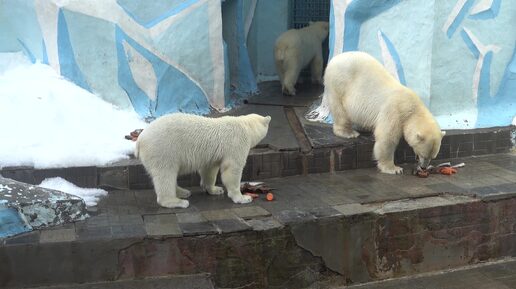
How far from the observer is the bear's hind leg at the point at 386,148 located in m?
6.68

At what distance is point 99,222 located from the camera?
500cm

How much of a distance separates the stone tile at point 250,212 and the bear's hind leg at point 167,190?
1.61 feet

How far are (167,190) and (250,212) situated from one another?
2.55 feet

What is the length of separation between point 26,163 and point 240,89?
15.4 feet

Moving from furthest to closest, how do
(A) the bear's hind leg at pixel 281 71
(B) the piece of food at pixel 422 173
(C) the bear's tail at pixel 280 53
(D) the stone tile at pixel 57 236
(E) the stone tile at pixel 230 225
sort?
(A) the bear's hind leg at pixel 281 71 < (C) the bear's tail at pixel 280 53 < (B) the piece of food at pixel 422 173 < (E) the stone tile at pixel 230 225 < (D) the stone tile at pixel 57 236

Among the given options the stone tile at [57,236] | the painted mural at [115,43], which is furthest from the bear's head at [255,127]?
the painted mural at [115,43]

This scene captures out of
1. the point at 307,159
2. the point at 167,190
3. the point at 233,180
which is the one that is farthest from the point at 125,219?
the point at 307,159

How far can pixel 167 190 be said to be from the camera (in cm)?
537

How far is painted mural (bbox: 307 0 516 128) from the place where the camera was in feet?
24.7

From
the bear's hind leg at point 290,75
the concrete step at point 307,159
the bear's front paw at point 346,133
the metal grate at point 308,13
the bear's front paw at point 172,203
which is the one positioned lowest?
the bear's front paw at point 172,203

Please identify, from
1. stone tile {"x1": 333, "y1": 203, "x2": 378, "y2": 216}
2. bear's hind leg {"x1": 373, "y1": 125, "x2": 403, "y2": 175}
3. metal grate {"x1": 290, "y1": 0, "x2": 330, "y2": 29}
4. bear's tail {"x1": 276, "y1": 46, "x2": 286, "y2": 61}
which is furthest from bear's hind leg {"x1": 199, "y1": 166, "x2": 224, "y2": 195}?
metal grate {"x1": 290, "y1": 0, "x2": 330, "y2": 29}

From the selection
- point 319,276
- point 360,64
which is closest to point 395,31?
point 360,64

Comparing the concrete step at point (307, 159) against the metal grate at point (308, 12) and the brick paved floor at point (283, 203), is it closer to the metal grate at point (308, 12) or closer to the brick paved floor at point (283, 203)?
the brick paved floor at point (283, 203)

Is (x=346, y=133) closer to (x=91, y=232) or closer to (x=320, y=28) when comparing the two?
(x=91, y=232)
